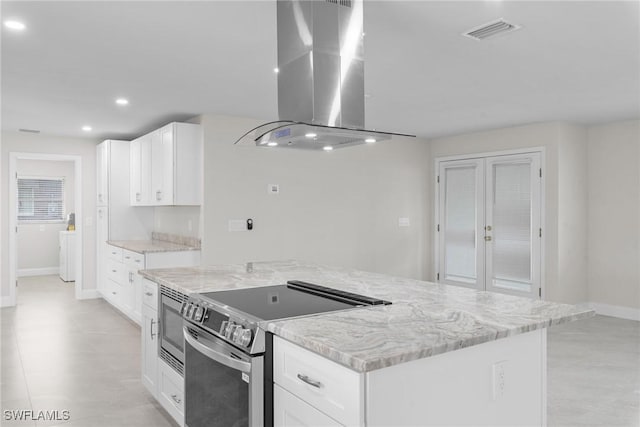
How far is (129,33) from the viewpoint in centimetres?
295

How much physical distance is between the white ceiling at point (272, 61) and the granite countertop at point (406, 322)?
1.52 metres

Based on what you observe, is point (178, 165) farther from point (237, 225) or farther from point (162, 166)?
point (237, 225)

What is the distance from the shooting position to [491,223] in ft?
21.7

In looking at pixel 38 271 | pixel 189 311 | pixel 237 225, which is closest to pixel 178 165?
pixel 237 225

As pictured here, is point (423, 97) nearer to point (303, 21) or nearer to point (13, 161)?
point (303, 21)

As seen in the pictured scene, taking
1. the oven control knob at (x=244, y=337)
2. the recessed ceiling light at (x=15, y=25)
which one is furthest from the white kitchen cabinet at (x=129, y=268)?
the oven control knob at (x=244, y=337)

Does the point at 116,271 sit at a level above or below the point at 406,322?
below

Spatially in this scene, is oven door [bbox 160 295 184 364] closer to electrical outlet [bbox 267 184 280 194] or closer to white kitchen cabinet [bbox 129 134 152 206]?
electrical outlet [bbox 267 184 280 194]

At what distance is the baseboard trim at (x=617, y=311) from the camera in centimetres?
580

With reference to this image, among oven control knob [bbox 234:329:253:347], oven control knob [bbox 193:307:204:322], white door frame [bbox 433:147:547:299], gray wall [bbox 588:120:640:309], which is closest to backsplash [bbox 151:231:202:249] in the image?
oven control knob [bbox 193:307:204:322]

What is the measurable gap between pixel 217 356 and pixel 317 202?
13.8 feet

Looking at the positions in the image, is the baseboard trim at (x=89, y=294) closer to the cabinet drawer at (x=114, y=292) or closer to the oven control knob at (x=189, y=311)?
the cabinet drawer at (x=114, y=292)

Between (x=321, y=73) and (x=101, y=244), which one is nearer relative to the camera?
(x=321, y=73)

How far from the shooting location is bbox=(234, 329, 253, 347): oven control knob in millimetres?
1916
